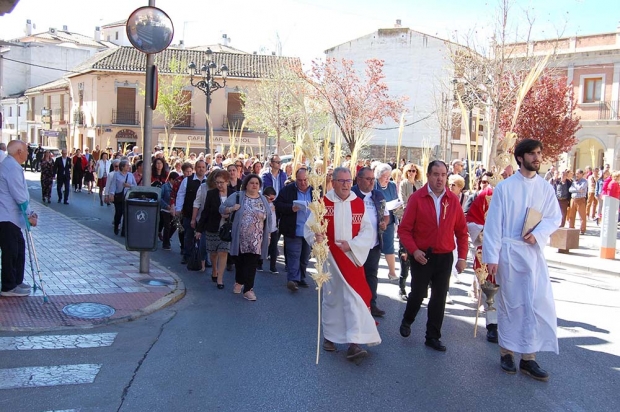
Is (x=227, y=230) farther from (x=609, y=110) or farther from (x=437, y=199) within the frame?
(x=609, y=110)

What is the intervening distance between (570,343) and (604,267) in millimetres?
6512

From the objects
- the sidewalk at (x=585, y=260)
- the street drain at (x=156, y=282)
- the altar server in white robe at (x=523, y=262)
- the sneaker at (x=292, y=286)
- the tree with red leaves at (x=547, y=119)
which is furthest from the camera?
the tree with red leaves at (x=547, y=119)

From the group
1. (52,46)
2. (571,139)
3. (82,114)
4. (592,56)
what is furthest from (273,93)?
(52,46)

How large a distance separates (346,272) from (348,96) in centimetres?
2515

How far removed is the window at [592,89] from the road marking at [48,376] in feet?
117

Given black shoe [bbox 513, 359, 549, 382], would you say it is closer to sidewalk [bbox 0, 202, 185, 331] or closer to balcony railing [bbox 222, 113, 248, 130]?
sidewalk [bbox 0, 202, 185, 331]

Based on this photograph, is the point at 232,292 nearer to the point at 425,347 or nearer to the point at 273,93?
the point at 425,347

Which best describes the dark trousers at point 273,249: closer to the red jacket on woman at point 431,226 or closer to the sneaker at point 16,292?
the sneaker at point 16,292

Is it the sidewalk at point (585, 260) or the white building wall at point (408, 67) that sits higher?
the white building wall at point (408, 67)

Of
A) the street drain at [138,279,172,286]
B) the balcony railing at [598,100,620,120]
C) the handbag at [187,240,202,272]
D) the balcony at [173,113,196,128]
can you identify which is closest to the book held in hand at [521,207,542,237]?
Answer: the street drain at [138,279,172,286]

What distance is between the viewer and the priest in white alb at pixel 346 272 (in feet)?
19.5

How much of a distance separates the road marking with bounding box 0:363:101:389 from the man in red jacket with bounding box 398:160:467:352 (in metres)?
3.17

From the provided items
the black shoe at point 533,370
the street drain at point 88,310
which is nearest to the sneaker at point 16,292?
the street drain at point 88,310

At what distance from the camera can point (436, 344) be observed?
20.9 ft
